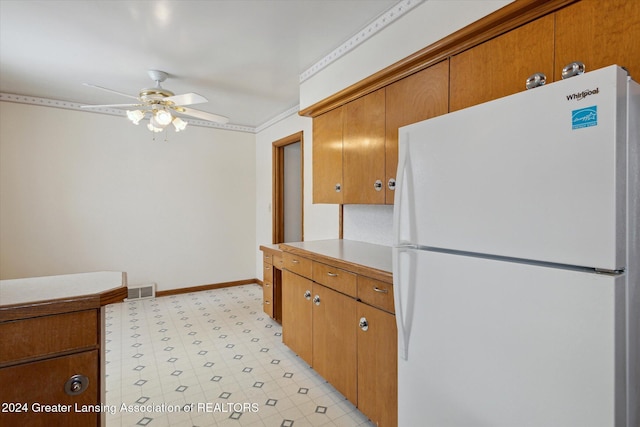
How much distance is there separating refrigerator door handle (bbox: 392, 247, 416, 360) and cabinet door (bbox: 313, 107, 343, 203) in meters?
1.37

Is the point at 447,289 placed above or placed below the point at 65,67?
below

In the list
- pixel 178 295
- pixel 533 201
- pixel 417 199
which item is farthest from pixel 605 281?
pixel 178 295

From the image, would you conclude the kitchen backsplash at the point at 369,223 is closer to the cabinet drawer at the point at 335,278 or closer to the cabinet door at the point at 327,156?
the cabinet door at the point at 327,156

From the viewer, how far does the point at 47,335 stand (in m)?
1.11

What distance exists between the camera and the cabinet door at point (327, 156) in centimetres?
262

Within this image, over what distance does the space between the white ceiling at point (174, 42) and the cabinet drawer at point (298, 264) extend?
5.52ft

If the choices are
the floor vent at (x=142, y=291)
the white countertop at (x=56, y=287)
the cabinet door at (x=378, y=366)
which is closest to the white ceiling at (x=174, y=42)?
the white countertop at (x=56, y=287)

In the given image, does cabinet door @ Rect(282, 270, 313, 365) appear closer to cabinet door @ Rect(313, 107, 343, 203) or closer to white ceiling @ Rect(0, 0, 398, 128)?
cabinet door @ Rect(313, 107, 343, 203)

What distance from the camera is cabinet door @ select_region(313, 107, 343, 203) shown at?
2619mm

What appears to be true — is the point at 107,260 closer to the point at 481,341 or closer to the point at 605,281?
the point at 481,341

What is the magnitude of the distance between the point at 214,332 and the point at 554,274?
318 centimetres

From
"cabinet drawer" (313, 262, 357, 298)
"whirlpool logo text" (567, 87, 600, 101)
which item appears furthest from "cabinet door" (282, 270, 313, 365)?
"whirlpool logo text" (567, 87, 600, 101)

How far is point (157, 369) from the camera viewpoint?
8.42 feet

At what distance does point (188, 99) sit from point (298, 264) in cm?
158
